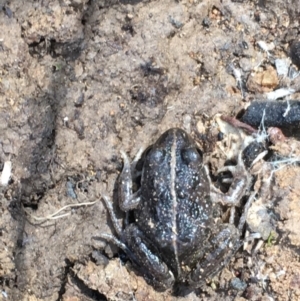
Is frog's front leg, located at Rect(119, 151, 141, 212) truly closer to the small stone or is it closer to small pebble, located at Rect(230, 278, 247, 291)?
small pebble, located at Rect(230, 278, 247, 291)

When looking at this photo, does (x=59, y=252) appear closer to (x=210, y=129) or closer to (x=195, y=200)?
(x=195, y=200)

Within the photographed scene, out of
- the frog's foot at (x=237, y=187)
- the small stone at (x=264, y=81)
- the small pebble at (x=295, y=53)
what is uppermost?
the small pebble at (x=295, y=53)

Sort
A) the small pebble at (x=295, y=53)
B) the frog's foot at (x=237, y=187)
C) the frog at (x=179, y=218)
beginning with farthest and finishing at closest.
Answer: the small pebble at (x=295, y=53), the frog's foot at (x=237, y=187), the frog at (x=179, y=218)

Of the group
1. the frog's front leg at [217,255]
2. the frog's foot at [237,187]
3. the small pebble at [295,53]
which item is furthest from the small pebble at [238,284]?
the small pebble at [295,53]

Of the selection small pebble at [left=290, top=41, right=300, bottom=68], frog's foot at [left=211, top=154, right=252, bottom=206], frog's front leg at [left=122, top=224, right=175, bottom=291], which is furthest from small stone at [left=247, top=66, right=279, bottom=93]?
frog's front leg at [left=122, top=224, right=175, bottom=291]

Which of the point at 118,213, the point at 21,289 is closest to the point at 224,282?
the point at 118,213

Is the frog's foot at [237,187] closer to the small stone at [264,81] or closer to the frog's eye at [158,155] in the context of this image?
the frog's eye at [158,155]
